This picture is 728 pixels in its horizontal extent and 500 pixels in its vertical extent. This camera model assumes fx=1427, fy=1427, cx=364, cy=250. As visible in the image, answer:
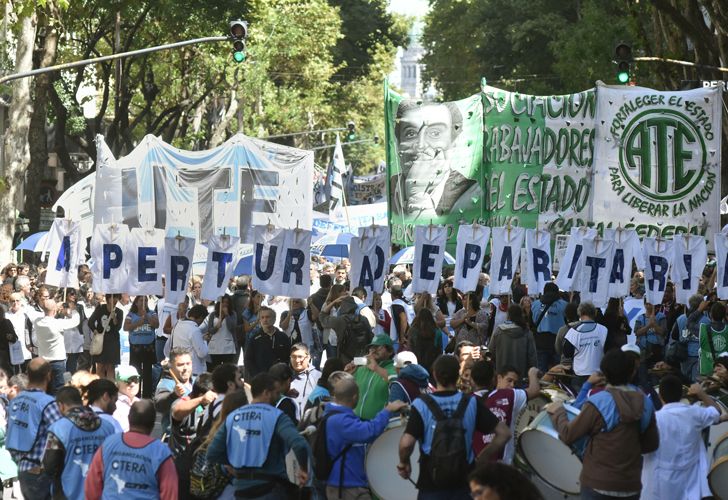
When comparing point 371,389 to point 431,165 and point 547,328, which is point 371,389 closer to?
point 547,328

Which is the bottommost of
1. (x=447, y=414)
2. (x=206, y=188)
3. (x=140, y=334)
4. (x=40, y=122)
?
(x=140, y=334)

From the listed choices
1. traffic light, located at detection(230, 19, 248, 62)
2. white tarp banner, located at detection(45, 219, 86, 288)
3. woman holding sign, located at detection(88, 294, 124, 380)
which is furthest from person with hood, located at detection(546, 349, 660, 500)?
traffic light, located at detection(230, 19, 248, 62)

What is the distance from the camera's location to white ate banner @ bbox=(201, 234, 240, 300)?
17.4 meters

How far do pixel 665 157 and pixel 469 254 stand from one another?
10.3 feet

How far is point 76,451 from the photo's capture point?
8.71m

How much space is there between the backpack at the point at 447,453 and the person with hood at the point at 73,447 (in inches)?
78.7

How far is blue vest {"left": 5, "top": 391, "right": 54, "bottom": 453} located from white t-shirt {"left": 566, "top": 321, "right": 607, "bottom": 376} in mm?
6651

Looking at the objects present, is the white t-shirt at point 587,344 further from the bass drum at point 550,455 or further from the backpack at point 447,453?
the backpack at point 447,453

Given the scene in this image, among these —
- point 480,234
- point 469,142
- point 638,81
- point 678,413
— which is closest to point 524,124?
point 469,142

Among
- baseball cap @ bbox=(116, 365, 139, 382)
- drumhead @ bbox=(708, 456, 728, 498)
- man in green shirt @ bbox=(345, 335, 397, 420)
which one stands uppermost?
baseball cap @ bbox=(116, 365, 139, 382)

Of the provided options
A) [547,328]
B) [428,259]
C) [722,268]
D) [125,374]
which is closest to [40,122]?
[428,259]

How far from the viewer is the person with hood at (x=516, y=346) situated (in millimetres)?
14828

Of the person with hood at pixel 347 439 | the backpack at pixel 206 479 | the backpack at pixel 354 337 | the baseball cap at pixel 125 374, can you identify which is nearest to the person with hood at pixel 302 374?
the baseball cap at pixel 125 374

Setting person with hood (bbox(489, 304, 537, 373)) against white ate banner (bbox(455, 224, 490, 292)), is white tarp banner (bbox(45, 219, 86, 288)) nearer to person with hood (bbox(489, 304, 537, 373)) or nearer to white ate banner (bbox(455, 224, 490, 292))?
white ate banner (bbox(455, 224, 490, 292))
